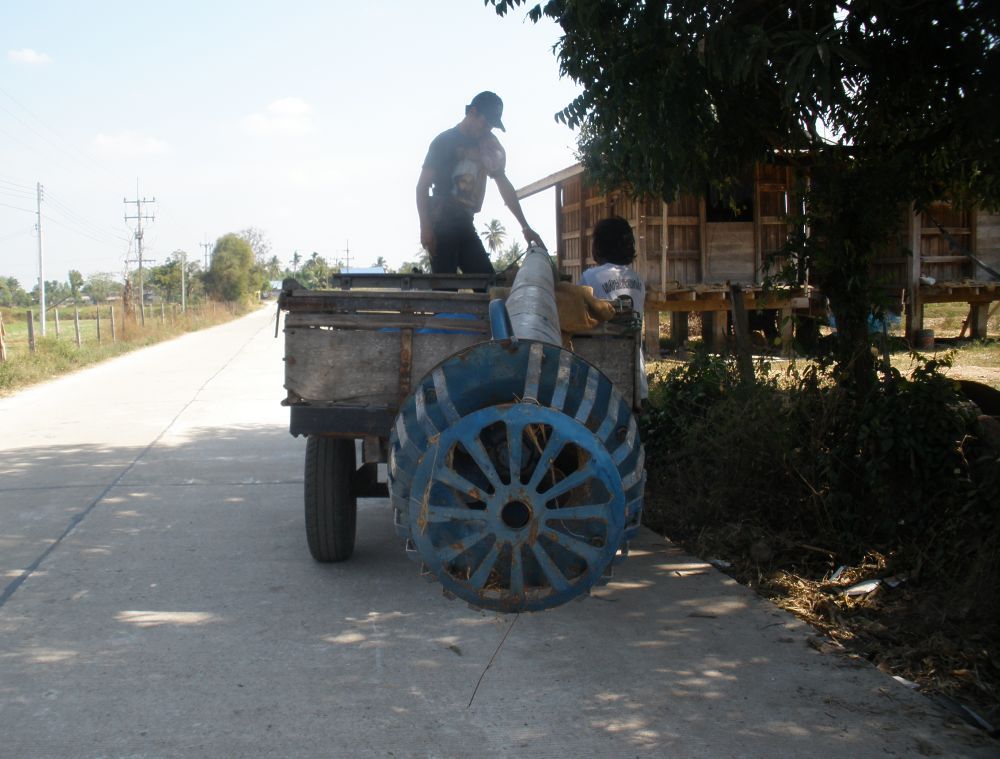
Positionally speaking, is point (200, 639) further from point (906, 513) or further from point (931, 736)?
point (906, 513)

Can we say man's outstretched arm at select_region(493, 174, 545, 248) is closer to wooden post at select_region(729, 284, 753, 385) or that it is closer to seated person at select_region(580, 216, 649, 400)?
seated person at select_region(580, 216, 649, 400)

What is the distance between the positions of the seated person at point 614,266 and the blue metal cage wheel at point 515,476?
3156mm

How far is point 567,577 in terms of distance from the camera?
122 inches

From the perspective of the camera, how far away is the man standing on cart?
23.5 feet

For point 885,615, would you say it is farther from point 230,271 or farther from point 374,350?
point 230,271

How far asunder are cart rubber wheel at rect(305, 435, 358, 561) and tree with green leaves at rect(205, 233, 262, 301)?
3071 inches

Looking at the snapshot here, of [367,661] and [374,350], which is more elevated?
[374,350]

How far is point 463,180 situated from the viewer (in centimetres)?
718

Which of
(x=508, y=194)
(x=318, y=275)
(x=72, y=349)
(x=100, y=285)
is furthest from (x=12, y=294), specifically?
(x=508, y=194)

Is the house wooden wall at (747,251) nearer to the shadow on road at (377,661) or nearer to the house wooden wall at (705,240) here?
the house wooden wall at (705,240)

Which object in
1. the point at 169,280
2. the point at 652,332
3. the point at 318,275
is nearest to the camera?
the point at 652,332

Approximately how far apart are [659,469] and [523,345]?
4396mm

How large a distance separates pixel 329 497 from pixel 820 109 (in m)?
3.42

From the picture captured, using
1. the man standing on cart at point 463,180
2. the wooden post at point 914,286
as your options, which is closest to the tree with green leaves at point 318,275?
the man standing on cart at point 463,180
